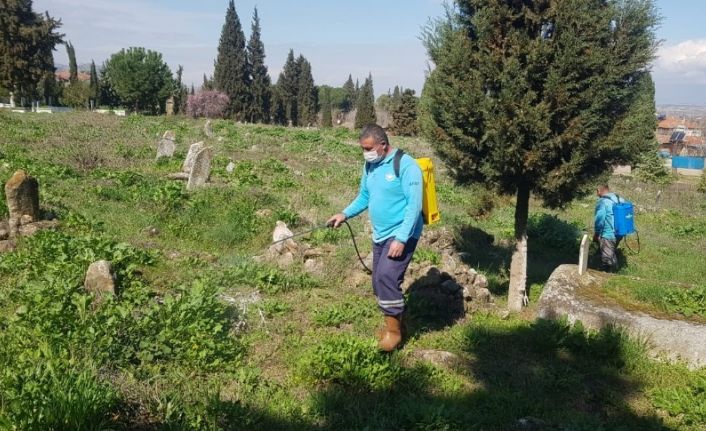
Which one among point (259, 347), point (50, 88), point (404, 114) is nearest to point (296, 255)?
point (259, 347)

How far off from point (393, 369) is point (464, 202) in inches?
450

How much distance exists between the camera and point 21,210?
7.52m

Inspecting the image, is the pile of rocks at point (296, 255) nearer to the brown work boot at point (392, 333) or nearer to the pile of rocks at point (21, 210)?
the brown work boot at point (392, 333)

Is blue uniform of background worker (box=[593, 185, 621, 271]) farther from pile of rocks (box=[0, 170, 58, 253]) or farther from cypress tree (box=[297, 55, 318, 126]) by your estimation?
cypress tree (box=[297, 55, 318, 126])

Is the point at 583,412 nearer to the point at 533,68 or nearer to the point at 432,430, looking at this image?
the point at 432,430

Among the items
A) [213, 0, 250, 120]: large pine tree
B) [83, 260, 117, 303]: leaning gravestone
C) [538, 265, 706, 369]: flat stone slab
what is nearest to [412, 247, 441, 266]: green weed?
[538, 265, 706, 369]: flat stone slab

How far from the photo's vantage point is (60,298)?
4590 millimetres

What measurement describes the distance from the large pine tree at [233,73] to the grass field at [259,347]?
51.8m

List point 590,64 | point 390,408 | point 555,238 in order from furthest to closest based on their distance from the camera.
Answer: point 555,238
point 590,64
point 390,408

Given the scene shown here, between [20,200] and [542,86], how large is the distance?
7234mm

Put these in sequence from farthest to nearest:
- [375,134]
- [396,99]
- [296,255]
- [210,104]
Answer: [396,99] → [210,104] → [296,255] → [375,134]

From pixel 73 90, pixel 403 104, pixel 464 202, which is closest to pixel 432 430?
pixel 464 202

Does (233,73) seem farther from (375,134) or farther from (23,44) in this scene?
(375,134)

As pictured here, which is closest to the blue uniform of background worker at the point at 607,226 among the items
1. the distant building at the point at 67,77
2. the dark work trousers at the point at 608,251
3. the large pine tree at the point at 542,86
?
the dark work trousers at the point at 608,251
